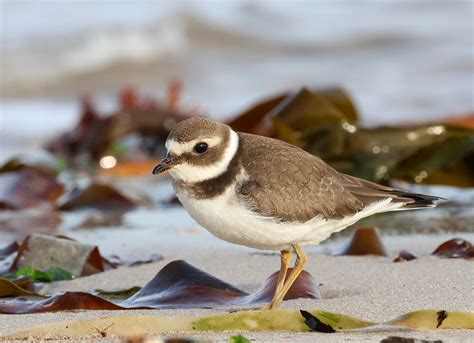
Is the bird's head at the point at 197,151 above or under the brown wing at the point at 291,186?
above

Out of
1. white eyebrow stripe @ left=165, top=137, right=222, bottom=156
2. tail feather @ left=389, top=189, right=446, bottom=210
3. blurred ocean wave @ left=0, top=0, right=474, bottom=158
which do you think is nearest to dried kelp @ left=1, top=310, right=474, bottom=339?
white eyebrow stripe @ left=165, top=137, right=222, bottom=156

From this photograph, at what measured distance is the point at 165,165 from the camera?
3.47 m

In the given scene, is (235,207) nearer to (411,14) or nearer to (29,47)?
(29,47)

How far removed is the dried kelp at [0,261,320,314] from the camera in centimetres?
354

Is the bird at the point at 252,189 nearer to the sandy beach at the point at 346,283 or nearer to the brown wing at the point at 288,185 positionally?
the brown wing at the point at 288,185

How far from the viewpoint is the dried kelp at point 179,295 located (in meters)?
3.54

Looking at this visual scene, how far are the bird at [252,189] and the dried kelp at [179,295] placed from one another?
4.3 inches

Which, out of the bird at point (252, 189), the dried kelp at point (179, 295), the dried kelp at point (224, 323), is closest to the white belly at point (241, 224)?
the bird at point (252, 189)

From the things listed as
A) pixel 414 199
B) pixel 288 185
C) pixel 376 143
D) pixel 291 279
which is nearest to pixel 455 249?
pixel 414 199

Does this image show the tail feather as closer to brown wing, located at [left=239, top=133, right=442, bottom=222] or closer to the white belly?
brown wing, located at [left=239, top=133, right=442, bottom=222]

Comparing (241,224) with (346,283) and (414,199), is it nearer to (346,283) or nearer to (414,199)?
(346,283)

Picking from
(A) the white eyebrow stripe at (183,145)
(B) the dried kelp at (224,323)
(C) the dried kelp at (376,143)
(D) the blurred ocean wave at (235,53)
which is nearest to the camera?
(B) the dried kelp at (224,323)

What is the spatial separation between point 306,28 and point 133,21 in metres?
2.67

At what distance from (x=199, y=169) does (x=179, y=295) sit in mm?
535
